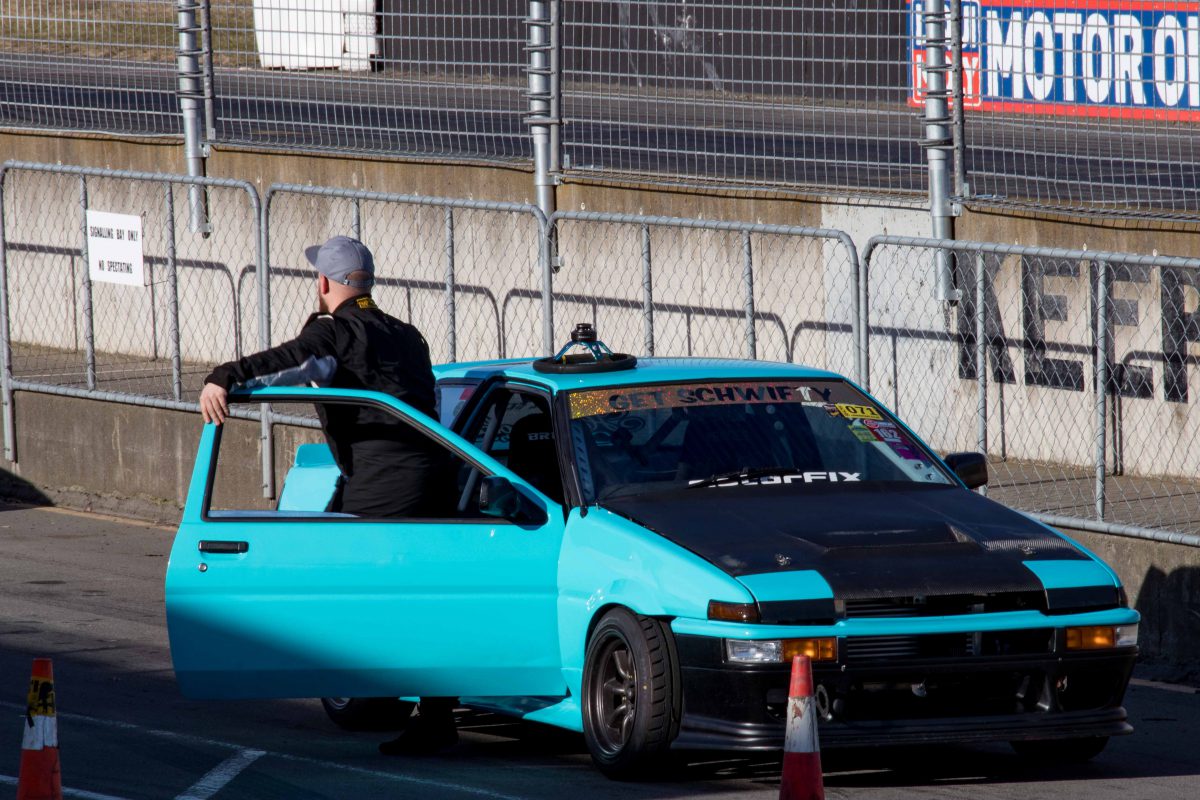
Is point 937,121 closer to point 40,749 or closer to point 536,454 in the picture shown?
point 536,454

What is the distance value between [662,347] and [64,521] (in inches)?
171

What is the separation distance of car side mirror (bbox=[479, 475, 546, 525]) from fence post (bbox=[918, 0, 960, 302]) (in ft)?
14.5

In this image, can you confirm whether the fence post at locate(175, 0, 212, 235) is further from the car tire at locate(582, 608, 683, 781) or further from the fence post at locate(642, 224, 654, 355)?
the car tire at locate(582, 608, 683, 781)

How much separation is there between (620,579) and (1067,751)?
176 centimetres

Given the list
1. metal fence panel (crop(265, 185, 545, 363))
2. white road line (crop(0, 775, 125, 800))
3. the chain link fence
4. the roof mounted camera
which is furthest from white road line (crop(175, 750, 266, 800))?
metal fence panel (crop(265, 185, 545, 363))

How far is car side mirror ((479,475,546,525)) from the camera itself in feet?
23.0

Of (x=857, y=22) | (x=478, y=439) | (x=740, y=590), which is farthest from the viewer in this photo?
(x=857, y=22)

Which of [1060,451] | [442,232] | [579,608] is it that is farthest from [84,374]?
[579,608]

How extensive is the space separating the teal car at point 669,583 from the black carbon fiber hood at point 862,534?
0.04ft

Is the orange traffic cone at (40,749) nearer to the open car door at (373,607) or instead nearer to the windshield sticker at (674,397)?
the open car door at (373,607)

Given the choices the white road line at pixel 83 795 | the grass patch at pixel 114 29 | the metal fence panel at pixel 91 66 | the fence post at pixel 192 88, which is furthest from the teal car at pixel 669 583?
the metal fence panel at pixel 91 66

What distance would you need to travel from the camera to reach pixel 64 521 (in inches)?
541

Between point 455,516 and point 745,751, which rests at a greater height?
point 455,516

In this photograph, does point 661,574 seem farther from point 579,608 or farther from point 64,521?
point 64,521
